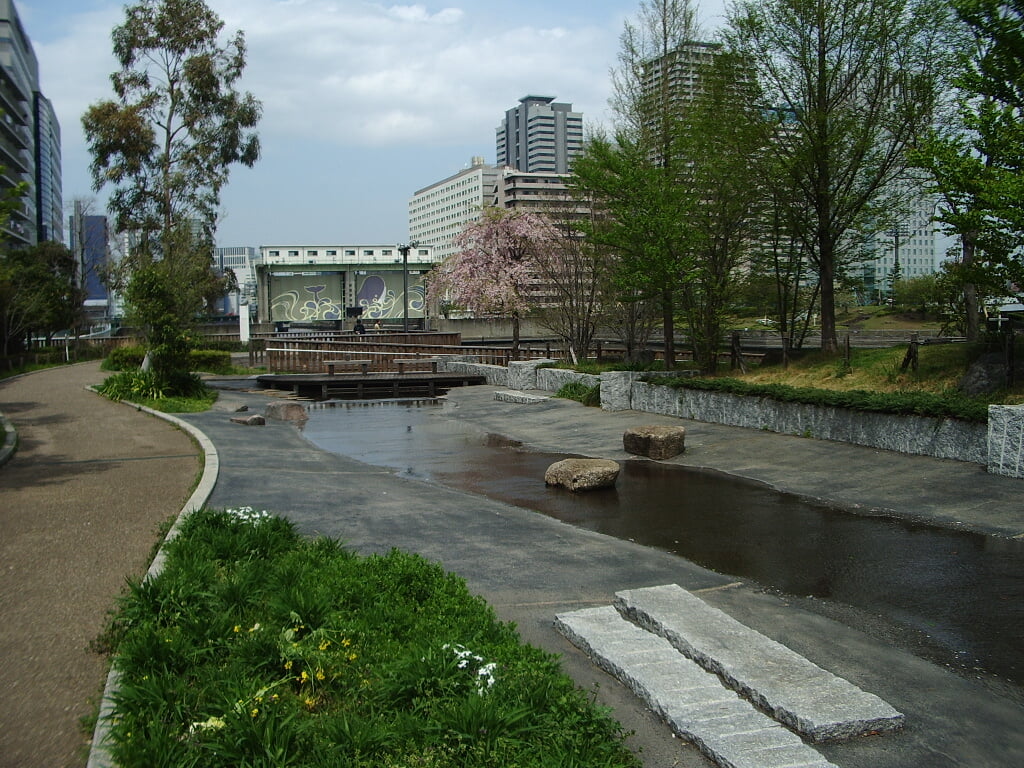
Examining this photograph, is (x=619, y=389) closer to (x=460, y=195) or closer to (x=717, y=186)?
(x=717, y=186)

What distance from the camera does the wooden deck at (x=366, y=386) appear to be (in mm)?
34938

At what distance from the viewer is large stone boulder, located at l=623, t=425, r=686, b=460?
52.4ft

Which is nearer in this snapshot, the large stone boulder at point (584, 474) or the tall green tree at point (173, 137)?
the large stone boulder at point (584, 474)

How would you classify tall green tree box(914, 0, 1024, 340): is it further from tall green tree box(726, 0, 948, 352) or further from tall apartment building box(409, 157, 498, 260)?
tall apartment building box(409, 157, 498, 260)

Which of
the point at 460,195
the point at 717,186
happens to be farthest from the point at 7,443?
the point at 460,195

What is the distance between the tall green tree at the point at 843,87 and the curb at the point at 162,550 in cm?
1349

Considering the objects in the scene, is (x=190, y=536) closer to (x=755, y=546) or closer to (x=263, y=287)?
(x=755, y=546)

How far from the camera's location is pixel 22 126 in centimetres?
8544

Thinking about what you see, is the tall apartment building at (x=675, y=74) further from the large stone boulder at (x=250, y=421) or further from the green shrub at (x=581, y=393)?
the large stone boulder at (x=250, y=421)

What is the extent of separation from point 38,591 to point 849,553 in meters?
7.82

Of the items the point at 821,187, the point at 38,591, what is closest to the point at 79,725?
the point at 38,591

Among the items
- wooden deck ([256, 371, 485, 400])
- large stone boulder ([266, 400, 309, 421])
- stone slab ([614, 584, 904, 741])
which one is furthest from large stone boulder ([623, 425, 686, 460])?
wooden deck ([256, 371, 485, 400])

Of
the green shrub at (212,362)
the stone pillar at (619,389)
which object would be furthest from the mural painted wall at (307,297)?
the stone pillar at (619,389)

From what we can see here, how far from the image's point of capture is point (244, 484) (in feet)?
41.3
